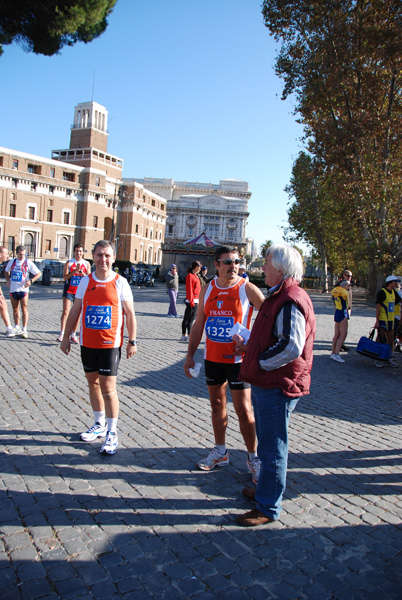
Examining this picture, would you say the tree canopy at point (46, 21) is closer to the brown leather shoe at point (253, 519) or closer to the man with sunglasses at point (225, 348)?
the man with sunglasses at point (225, 348)

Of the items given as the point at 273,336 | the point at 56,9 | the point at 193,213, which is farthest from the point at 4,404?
the point at 193,213

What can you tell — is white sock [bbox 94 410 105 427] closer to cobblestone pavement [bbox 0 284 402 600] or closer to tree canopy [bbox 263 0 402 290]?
cobblestone pavement [bbox 0 284 402 600]

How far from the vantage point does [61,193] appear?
67.2 m

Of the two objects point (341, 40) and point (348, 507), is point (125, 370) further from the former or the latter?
point (341, 40)

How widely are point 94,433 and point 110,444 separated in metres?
0.39

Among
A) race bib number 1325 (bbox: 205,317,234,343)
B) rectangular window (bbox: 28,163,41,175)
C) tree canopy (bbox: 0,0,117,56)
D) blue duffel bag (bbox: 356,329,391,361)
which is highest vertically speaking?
rectangular window (bbox: 28,163,41,175)

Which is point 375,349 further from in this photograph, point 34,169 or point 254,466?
point 34,169

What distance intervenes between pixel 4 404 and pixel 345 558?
13.5 ft

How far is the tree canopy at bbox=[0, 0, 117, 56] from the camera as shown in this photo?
15172 mm

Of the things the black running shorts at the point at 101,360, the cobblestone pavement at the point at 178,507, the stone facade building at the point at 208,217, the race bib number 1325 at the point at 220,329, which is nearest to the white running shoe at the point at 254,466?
the cobblestone pavement at the point at 178,507

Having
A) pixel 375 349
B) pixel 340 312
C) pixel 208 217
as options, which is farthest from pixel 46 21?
pixel 208 217

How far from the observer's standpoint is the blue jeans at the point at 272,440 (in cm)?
302

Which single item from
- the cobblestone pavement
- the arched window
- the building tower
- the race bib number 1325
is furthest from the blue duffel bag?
the building tower

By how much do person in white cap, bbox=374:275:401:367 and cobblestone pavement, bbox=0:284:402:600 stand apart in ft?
12.1
